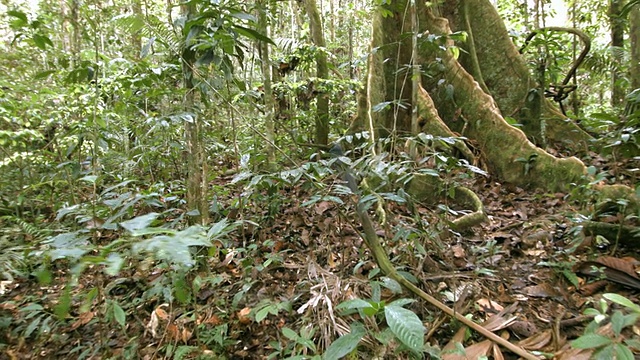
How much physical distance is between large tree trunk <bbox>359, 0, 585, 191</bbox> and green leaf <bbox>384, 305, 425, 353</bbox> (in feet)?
8.35

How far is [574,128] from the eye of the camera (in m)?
4.46

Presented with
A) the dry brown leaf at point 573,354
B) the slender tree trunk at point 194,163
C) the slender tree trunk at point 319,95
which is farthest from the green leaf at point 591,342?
the slender tree trunk at point 319,95

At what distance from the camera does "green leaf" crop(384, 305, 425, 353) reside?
1400 millimetres

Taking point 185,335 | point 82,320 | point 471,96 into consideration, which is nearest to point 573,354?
point 185,335

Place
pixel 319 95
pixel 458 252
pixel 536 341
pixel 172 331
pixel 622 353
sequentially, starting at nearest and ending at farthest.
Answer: pixel 622 353, pixel 536 341, pixel 172 331, pixel 458 252, pixel 319 95

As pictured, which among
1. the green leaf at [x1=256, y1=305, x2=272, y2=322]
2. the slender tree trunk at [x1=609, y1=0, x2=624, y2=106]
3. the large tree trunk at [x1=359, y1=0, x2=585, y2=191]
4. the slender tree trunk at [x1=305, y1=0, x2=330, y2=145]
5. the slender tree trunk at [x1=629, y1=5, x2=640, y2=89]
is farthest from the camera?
the slender tree trunk at [x1=609, y1=0, x2=624, y2=106]

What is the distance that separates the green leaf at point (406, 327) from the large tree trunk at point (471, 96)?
8.35 ft

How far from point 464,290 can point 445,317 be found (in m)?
0.21

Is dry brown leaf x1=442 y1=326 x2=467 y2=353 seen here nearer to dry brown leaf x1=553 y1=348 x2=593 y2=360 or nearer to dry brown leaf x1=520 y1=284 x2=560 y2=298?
dry brown leaf x1=553 y1=348 x2=593 y2=360

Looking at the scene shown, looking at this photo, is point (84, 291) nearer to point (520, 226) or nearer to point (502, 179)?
point (520, 226)

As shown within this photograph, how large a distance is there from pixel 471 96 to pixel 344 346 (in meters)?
3.76

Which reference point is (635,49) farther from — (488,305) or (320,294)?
(320,294)

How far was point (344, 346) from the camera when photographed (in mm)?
1557

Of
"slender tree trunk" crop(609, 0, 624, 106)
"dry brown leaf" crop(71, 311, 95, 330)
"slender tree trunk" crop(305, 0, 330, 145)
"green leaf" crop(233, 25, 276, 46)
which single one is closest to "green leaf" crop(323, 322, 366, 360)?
"green leaf" crop(233, 25, 276, 46)
